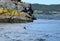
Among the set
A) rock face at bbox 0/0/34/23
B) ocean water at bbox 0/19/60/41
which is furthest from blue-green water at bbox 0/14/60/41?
rock face at bbox 0/0/34/23

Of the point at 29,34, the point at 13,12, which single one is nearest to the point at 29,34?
the point at 29,34

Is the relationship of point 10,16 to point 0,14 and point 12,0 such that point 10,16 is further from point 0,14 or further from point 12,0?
point 12,0

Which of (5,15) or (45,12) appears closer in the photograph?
(5,15)

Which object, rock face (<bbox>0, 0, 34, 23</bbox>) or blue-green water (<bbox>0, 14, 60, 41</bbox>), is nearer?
blue-green water (<bbox>0, 14, 60, 41</bbox>)

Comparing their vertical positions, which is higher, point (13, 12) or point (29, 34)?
point (29, 34)

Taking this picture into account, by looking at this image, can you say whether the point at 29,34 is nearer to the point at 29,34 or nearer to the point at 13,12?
the point at 29,34

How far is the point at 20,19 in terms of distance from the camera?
59.9m

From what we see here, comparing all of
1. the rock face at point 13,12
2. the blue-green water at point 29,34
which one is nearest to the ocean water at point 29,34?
the blue-green water at point 29,34

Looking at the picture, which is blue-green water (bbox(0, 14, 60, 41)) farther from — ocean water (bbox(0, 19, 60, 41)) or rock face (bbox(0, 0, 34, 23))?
rock face (bbox(0, 0, 34, 23))

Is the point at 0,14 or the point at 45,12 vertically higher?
the point at 0,14

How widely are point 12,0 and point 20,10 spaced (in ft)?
29.5

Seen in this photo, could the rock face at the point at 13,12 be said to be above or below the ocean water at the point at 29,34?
below

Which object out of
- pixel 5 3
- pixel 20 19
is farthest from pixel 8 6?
pixel 20 19

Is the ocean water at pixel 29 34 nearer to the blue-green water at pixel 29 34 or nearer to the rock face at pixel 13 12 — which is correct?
the blue-green water at pixel 29 34
